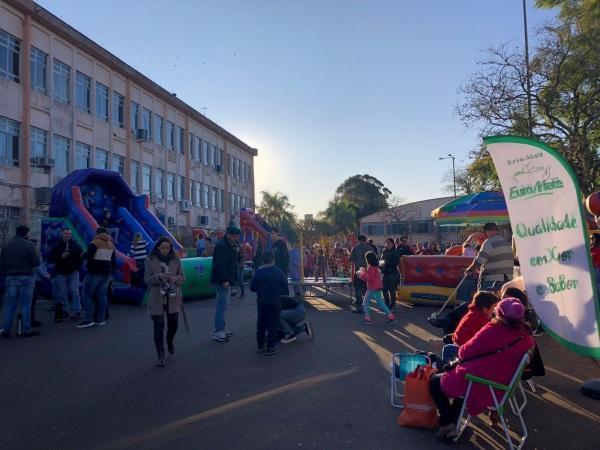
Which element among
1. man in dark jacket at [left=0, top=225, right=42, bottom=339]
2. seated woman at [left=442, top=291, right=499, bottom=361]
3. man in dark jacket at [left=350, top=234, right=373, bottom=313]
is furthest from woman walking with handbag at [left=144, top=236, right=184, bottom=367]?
man in dark jacket at [left=350, top=234, right=373, bottom=313]

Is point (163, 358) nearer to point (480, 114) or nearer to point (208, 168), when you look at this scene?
point (480, 114)

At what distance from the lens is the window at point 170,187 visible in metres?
34.6

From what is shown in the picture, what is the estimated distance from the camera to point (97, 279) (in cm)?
973

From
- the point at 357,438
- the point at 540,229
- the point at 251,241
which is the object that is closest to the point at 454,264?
the point at 540,229

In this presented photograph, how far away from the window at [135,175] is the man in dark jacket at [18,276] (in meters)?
21.8

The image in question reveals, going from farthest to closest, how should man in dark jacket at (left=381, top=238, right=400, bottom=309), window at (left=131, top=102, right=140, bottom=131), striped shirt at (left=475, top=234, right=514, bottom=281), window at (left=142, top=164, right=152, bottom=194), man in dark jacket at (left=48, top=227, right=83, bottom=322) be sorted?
window at (left=142, top=164, right=152, bottom=194) < window at (left=131, top=102, right=140, bottom=131) < man in dark jacket at (left=381, top=238, right=400, bottom=309) < man in dark jacket at (left=48, top=227, right=83, bottom=322) < striped shirt at (left=475, top=234, right=514, bottom=281)

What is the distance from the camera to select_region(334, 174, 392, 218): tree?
7269 centimetres

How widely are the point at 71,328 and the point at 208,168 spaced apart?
33131mm

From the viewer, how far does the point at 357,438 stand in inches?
169

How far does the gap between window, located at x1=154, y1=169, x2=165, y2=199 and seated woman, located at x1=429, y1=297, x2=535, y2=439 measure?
3058 centimetres

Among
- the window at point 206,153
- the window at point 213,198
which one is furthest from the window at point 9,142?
the window at point 213,198

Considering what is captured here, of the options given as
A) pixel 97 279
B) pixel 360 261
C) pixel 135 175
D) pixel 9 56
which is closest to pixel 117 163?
pixel 135 175

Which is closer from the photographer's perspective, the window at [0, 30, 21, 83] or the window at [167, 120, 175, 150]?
the window at [0, 30, 21, 83]

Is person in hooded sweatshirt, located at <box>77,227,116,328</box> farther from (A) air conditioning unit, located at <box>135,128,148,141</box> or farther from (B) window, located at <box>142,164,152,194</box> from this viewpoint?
(B) window, located at <box>142,164,152,194</box>
